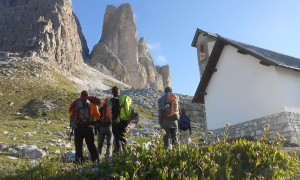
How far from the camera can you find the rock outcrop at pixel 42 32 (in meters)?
87.4

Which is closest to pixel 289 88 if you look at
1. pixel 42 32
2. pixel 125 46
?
pixel 42 32

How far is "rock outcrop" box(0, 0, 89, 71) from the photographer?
87.4m

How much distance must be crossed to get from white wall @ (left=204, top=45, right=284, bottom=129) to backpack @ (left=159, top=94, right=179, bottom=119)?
374 inches

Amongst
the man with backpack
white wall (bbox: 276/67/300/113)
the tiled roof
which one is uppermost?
the tiled roof

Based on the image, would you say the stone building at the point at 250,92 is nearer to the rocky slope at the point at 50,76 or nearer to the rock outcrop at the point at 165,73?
the rocky slope at the point at 50,76

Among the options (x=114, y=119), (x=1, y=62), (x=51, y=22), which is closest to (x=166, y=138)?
(x=114, y=119)

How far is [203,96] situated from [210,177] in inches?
817

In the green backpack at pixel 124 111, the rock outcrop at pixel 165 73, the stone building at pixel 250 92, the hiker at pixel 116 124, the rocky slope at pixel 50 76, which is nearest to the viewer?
the green backpack at pixel 124 111

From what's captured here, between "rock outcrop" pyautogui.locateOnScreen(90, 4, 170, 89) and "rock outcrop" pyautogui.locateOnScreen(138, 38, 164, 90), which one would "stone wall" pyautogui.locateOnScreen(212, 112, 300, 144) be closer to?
"rock outcrop" pyautogui.locateOnScreen(90, 4, 170, 89)

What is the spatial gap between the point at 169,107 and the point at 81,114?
3.14 metres

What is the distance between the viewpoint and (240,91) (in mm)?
22516

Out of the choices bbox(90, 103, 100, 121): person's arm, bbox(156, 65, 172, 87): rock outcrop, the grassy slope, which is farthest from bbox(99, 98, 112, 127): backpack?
bbox(156, 65, 172, 87): rock outcrop

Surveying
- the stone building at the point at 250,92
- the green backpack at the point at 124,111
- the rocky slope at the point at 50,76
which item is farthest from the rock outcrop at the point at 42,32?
the green backpack at the point at 124,111

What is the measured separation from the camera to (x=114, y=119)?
11523mm
